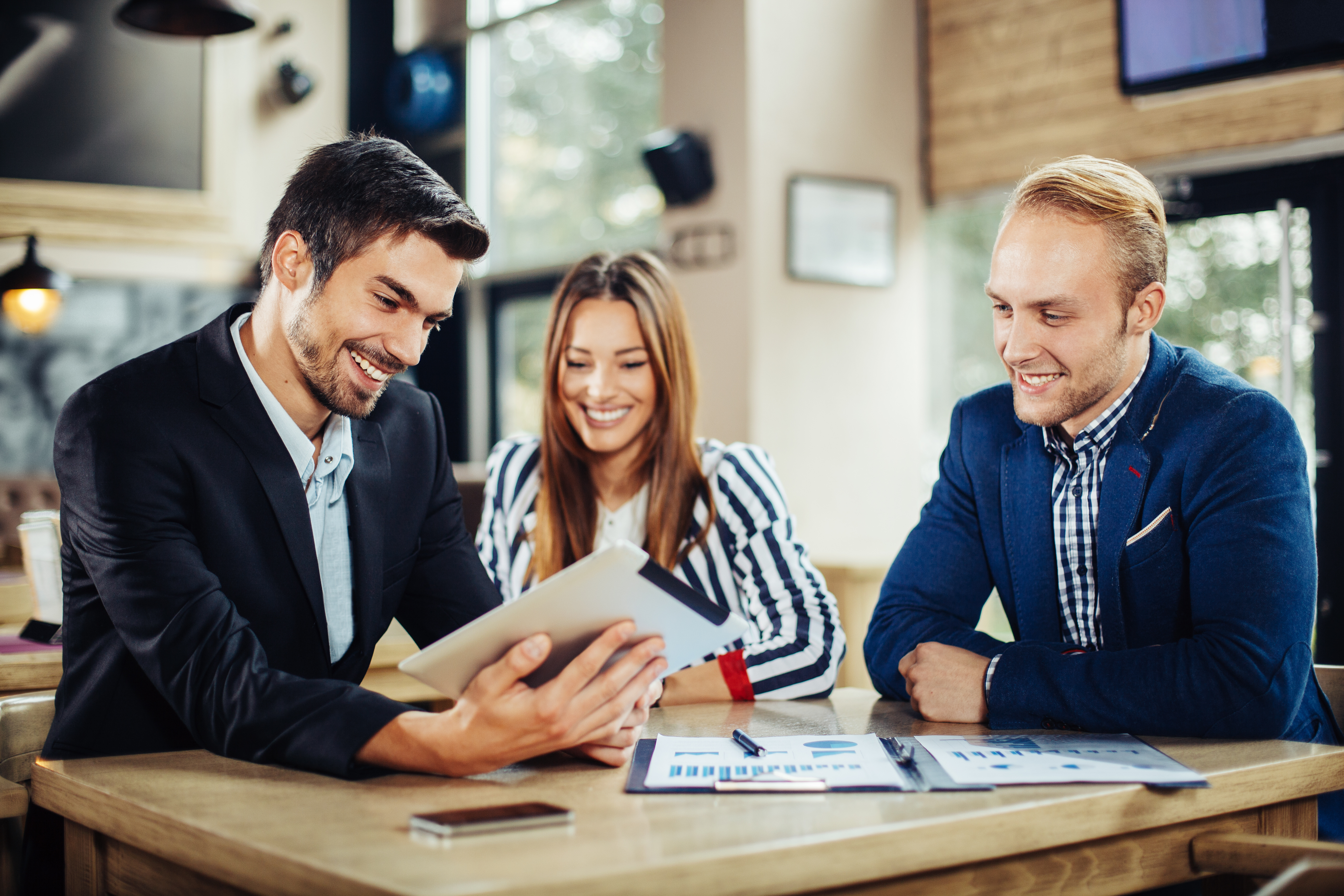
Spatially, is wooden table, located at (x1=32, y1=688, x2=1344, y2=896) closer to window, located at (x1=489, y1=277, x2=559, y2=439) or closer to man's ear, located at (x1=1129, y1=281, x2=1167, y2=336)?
man's ear, located at (x1=1129, y1=281, x2=1167, y2=336)

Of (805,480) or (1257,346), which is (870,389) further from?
(1257,346)

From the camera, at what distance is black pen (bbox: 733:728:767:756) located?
4.48ft

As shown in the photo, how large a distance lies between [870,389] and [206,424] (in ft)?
11.9

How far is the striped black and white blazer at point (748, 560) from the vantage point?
6.63 feet

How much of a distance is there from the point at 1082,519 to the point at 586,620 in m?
0.89

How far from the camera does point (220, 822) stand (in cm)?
110

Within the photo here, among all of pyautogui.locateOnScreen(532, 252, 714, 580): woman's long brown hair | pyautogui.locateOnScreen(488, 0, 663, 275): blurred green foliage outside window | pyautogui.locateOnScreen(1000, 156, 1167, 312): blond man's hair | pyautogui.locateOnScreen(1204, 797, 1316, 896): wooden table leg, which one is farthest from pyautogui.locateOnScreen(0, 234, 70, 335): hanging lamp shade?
pyautogui.locateOnScreen(1204, 797, 1316, 896): wooden table leg

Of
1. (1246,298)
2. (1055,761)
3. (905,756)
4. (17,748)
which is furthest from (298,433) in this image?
(1246,298)

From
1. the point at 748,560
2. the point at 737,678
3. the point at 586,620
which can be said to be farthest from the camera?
the point at 748,560

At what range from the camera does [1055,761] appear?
1.32 m

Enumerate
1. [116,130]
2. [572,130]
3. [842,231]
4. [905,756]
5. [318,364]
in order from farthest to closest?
[116,130] < [572,130] < [842,231] < [318,364] < [905,756]

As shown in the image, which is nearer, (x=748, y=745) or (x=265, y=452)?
(x=748, y=745)

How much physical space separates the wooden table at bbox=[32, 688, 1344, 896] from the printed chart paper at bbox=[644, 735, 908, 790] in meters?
0.04

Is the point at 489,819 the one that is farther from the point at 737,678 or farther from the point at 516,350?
the point at 516,350
